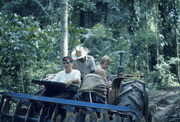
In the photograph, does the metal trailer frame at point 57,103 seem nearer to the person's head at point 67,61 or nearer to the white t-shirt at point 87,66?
the person's head at point 67,61

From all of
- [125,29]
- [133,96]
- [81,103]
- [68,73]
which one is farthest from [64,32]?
[125,29]

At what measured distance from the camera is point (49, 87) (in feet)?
21.2

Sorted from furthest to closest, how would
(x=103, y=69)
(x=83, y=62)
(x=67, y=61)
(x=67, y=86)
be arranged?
1. (x=83, y=62)
2. (x=103, y=69)
3. (x=67, y=61)
4. (x=67, y=86)

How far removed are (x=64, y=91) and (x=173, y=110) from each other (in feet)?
11.2

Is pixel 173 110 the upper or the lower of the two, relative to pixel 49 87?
lower

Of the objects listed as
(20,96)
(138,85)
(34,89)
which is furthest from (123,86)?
(34,89)

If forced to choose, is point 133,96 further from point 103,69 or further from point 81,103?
point 81,103

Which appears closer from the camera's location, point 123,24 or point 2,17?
point 2,17

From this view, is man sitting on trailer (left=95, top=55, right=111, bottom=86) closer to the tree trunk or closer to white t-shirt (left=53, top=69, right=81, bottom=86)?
white t-shirt (left=53, top=69, right=81, bottom=86)

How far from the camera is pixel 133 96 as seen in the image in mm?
6395

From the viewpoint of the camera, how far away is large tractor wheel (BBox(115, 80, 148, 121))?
6258 millimetres

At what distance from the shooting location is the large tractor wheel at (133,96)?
6258 millimetres

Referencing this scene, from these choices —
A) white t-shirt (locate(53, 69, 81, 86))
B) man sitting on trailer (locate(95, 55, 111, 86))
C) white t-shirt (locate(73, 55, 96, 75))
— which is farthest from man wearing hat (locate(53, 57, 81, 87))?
white t-shirt (locate(73, 55, 96, 75))

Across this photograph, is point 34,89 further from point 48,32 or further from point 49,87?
point 49,87
